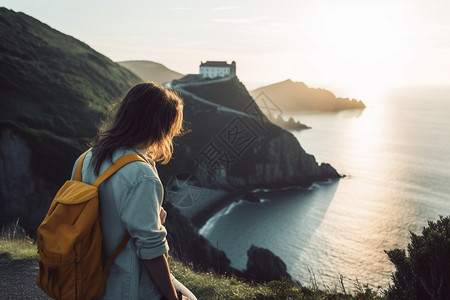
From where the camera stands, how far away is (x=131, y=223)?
79.7 inches

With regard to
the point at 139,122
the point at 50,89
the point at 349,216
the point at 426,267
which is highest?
the point at 50,89

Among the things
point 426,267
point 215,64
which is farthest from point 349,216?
point 215,64

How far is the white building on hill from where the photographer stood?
9900cm

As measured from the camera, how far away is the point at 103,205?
216 centimetres

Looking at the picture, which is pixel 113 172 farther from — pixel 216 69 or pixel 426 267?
pixel 216 69

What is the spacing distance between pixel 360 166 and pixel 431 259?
8199 cm

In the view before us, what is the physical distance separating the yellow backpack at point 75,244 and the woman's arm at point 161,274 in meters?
0.25

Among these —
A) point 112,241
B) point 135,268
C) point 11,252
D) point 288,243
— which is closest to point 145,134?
point 112,241

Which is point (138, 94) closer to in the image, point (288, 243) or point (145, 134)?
point (145, 134)

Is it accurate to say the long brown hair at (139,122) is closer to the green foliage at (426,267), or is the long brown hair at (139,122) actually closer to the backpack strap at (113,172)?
the backpack strap at (113,172)

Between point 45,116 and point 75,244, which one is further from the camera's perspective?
point 45,116

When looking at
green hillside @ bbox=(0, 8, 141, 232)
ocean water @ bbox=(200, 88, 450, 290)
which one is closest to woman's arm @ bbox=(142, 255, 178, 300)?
green hillside @ bbox=(0, 8, 141, 232)

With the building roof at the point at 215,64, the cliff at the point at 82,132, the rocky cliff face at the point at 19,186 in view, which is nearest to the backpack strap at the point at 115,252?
the cliff at the point at 82,132

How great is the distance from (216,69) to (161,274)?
101276mm
